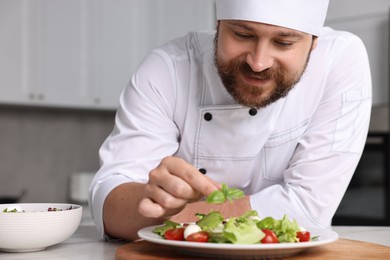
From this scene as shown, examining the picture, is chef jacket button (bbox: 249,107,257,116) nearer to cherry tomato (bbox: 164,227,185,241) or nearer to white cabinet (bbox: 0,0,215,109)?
cherry tomato (bbox: 164,227,185,241)

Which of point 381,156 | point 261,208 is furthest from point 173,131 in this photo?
point 381,156

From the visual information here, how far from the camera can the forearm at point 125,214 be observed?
132 cm

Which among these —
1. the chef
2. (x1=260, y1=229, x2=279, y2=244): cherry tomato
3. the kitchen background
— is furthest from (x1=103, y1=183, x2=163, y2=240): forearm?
the kitchen background

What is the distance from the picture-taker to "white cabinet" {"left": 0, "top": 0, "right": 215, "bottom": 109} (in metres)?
3.32

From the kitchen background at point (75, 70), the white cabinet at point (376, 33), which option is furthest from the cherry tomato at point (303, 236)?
the white cabinet at point (376, 33)

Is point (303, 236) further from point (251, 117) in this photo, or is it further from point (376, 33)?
point (376, 33)

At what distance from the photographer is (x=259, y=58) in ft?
4.39

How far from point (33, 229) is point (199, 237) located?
1.02 feet

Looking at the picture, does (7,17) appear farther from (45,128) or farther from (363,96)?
(363,96)

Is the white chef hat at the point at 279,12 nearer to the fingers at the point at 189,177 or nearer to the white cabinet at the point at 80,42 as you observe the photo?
the fingers at the point at 189,177

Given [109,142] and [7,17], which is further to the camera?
[7,17]

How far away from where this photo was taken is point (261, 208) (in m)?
1.40

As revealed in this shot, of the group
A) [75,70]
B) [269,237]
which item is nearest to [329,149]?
[269,237]

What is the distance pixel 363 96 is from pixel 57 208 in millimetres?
783
